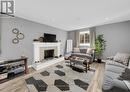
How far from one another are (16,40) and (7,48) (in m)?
0.46

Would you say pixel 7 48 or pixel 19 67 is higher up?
pixel 7 48

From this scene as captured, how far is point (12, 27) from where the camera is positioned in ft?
11.5

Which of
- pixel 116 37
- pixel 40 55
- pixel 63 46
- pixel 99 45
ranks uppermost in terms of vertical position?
pixel 116 37

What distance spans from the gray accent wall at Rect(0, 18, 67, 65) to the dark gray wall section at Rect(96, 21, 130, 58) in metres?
3.78

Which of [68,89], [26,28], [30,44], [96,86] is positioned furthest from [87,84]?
[26,28]

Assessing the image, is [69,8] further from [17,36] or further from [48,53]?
[48,53]

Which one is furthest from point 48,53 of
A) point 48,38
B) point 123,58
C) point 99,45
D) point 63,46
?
point 123,58

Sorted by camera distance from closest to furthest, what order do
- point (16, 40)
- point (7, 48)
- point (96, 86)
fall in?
point (96, 86) → point (7, 48) → point (16, 40)

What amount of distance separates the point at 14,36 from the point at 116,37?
210 inches

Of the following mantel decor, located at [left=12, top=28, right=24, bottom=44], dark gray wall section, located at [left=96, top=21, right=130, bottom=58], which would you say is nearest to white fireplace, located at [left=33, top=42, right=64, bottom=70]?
mantel decor, located at [left=12, top=28, right=24, bottom=44]

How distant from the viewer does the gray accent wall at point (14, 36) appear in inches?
130

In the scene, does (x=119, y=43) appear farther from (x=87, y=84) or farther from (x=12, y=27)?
(x=12, y=27)

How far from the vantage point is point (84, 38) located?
726 cm

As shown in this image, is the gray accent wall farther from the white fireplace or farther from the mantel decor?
the white fireplace
